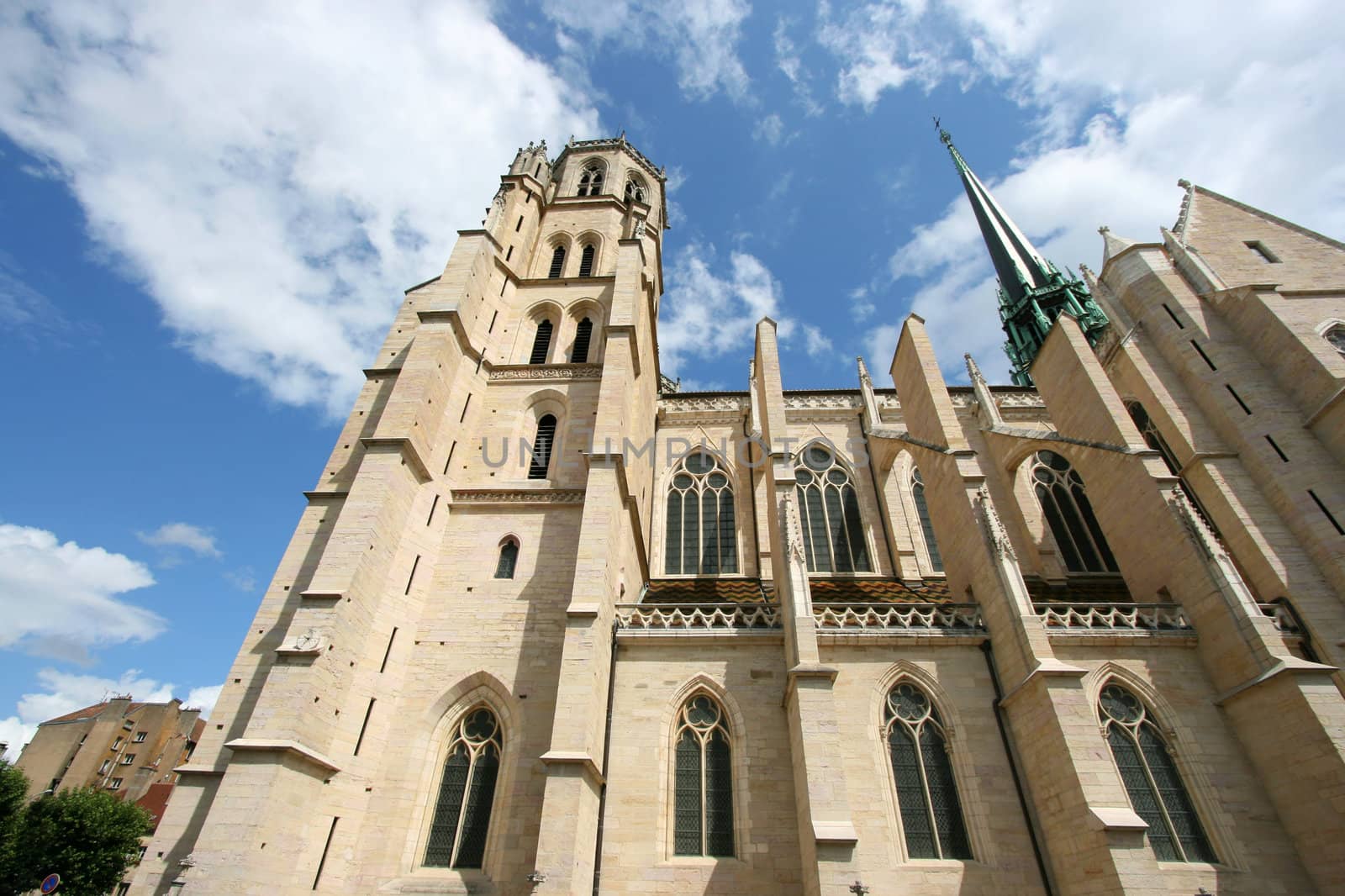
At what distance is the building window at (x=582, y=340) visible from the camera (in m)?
16.4

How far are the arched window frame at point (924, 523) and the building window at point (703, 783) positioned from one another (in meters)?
7.99

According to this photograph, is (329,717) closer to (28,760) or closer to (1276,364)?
(1276,364)

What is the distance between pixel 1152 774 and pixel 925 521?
304 inches

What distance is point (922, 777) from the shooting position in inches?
367

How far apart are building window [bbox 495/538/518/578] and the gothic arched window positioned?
7.10 m

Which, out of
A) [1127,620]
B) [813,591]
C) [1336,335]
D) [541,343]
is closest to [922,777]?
[1127,620]

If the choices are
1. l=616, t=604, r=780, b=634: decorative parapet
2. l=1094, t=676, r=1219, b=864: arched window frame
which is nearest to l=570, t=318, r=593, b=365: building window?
l=616, t=604, r=780, b=634: decorative parapet

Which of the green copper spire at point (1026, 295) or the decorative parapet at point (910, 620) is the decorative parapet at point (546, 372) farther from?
the green copper spire at point (1026, 295)

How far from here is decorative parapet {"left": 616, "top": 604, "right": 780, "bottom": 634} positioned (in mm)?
10750

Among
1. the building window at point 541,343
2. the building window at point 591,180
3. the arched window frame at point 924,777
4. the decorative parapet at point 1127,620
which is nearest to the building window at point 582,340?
the building window at point 541,343

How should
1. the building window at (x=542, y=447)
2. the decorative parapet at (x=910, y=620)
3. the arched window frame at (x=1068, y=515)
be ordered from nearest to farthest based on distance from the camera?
the decorative parapet at (x=910, y=620)
the building window at (x=542, y=447)
the arched window frame at (x=1068, y=515)

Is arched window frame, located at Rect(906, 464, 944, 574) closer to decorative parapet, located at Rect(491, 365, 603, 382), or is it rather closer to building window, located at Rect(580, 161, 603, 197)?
decorative parapet, located at Rect(491, 365, 603, 382)

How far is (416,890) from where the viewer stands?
8.49 m

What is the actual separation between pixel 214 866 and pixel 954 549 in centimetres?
1241
